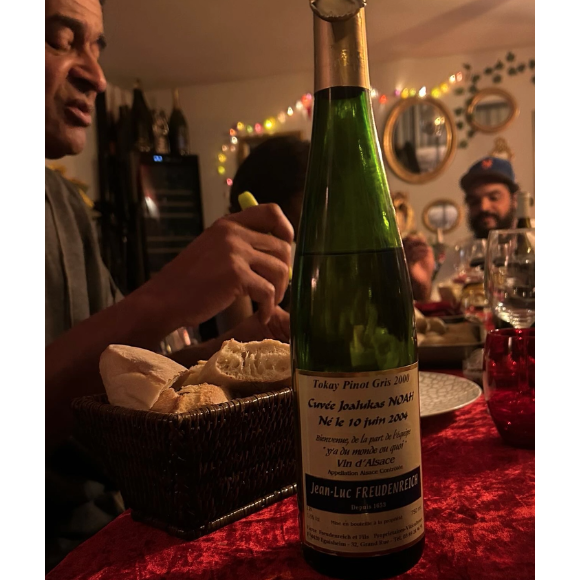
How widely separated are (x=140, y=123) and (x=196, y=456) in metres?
4.27

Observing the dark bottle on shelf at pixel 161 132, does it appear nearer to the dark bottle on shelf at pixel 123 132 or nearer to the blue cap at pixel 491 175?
the dark bottle on shelf at pixel 123 132

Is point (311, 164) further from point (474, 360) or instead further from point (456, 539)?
point (474, 360)

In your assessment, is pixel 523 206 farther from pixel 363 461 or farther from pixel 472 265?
pixel 363 461

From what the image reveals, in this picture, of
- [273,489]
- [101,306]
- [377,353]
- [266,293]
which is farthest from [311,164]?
[101,306]

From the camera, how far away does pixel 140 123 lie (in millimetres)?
4246

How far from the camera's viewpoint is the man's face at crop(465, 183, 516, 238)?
338 cm

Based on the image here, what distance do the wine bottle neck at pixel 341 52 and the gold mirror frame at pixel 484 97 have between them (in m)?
4.12

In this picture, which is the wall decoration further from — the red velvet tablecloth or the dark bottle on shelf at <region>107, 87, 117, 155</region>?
the red velvet tablecloth

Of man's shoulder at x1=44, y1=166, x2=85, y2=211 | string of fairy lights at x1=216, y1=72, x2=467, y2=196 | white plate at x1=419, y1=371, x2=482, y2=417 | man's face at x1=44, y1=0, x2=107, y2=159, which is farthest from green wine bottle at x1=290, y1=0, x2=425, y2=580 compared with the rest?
string of fairy lights at x1=216, y1=72, x2=467, y2=196

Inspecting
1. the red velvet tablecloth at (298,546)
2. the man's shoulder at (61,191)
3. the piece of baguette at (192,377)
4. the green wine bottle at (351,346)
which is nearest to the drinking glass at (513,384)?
the red velvet tablecloth at (298,546)

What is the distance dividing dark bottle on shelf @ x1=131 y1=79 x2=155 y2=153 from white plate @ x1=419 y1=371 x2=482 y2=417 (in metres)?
3.91

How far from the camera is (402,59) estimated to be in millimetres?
4102

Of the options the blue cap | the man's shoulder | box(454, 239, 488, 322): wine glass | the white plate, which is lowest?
the white plate

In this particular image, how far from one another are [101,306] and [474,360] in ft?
2.60
